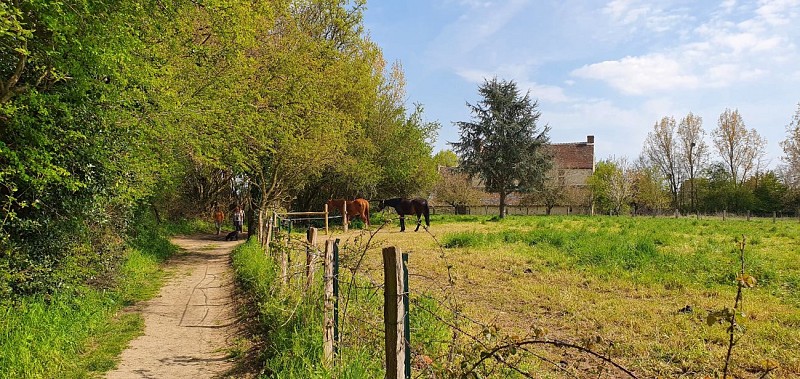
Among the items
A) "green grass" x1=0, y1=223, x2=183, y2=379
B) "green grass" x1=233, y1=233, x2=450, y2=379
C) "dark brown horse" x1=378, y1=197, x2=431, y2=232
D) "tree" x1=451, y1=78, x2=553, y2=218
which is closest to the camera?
"green grass" x1=233, y1=233, x2=450, y2=379

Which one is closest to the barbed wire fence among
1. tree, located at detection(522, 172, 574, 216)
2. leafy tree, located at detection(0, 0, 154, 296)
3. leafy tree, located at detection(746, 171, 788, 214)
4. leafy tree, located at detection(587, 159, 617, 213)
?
leafy tree, located at detection(0, 0, 154, 296)

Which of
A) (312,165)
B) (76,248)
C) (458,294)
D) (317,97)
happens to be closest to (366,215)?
(312,165)

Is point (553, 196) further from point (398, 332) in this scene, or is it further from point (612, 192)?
point (398, 332)

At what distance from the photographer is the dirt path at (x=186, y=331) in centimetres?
593

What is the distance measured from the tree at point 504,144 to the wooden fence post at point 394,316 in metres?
33.6

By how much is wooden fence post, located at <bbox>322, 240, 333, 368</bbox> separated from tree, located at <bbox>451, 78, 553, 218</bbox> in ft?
105

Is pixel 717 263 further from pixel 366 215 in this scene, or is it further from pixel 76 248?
pixel 366 215

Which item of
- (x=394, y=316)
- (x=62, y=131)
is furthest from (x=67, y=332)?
(x=394, y=316)

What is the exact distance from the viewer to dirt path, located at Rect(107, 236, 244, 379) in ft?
19.5

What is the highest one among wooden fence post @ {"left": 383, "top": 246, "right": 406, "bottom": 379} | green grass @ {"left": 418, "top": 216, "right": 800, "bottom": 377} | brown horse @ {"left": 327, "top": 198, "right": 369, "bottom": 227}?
brown horse @ {"left": 327, "top": 198, "right": 369, "bottom": 227}

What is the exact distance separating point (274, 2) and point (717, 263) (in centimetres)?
1401

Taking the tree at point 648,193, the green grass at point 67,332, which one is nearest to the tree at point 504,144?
the tree at point 648,193

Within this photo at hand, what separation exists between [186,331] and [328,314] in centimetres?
358

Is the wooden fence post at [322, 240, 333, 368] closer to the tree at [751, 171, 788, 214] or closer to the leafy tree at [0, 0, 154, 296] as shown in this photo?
the leafy tree at [0, 0, 154, 296]
